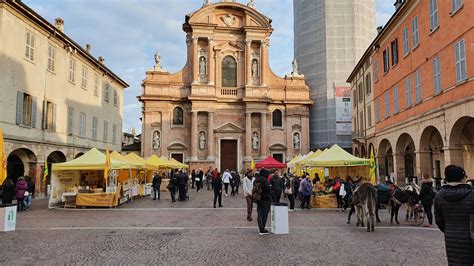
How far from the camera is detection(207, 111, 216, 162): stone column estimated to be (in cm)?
3910

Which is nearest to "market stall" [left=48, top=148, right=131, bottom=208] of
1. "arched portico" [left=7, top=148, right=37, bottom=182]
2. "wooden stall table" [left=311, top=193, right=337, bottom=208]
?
"arched portico" [left=7, top=148, right=37, bottom=182]

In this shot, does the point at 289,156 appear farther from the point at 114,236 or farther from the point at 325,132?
the point at 114,236

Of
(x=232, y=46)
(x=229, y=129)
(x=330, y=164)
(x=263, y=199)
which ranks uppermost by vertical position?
(x=232, y=46)

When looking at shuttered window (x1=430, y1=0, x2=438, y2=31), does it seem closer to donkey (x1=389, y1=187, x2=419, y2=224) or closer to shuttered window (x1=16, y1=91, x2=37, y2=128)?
donkey (x1=389, y1=187, x2=419, y2=224)

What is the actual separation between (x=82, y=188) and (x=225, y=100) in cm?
2424

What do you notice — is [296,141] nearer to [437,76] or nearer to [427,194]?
[437,76]

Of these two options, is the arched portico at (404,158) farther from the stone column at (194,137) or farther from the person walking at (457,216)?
the stone column at (194,137)

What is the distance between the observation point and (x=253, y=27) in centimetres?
4103

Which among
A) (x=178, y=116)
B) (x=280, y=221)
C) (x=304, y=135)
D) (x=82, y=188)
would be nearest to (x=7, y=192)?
(x=82, y=188)

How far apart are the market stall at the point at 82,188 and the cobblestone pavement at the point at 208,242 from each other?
136 inches

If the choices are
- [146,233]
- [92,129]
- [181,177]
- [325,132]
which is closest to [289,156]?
[325,132]

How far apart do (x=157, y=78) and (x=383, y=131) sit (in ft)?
80.9

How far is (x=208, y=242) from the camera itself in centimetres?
884

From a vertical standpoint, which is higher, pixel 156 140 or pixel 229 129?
pixel 229 129
